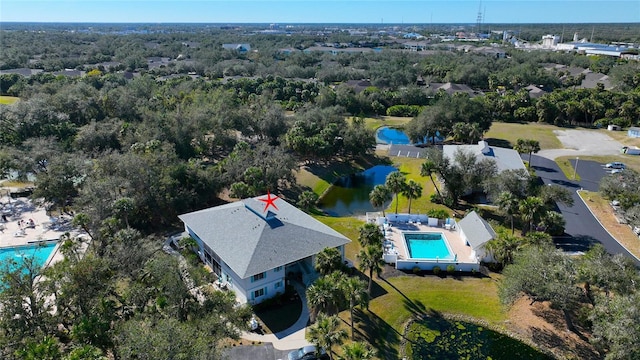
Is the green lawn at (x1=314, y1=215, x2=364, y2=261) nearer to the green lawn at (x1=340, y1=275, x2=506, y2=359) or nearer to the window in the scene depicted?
the green lawn at (x1=340, y1=275, x2=506, y2=359)

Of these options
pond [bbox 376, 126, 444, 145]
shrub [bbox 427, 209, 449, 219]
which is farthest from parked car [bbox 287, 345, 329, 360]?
pond [bbox 376, 126, 444, 145]

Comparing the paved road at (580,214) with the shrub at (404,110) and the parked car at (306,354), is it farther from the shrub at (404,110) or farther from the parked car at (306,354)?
the shrub at (404,110)

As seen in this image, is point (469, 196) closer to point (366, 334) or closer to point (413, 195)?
point (413, 195)

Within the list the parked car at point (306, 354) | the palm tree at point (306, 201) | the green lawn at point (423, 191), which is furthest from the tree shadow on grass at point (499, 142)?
the parked car at point (306, 354)

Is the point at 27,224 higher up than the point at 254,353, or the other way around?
the point at 27,224

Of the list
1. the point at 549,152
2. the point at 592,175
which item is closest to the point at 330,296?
the point at 592,175

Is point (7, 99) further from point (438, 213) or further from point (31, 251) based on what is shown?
point (438, 213)

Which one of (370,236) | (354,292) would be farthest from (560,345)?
(354,292)
